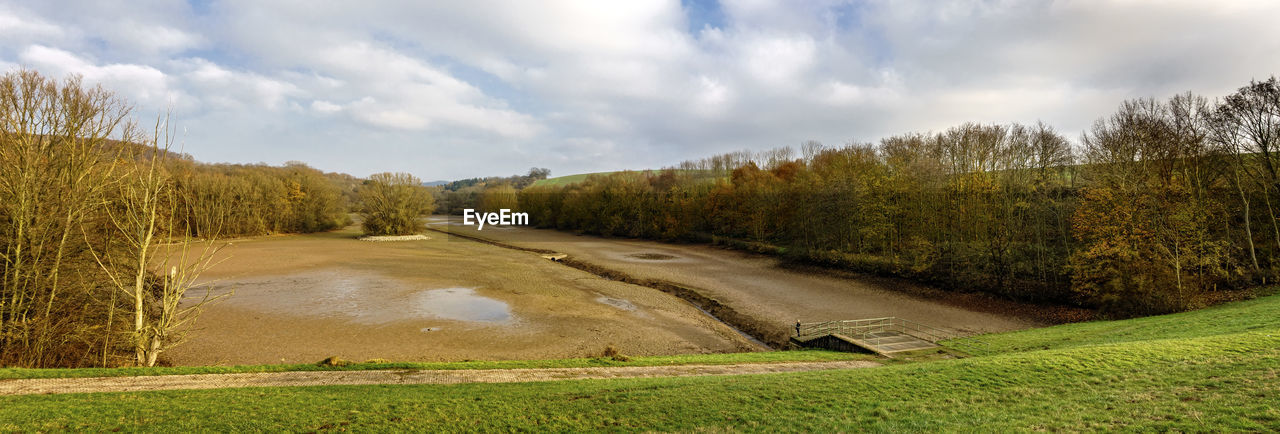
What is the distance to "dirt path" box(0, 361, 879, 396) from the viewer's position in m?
9.91

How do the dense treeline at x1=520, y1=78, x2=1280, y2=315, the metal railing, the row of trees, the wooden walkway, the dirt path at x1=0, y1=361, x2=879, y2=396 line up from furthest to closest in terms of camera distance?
the row of trees, the dense treeline at x1=520, y1=78, x2=1280, y2=315, the metal railing, the wooden walkway, the dirt path at x1=0, y1=361, x2=879, y2=396

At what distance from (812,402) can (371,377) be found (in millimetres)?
10335

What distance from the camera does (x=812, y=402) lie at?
8.71 metres

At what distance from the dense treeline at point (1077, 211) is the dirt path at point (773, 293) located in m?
3.91

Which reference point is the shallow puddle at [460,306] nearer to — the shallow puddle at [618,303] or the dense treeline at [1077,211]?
the shallow puddle at [618,303]

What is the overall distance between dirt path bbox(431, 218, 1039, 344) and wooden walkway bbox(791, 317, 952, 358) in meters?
1.12

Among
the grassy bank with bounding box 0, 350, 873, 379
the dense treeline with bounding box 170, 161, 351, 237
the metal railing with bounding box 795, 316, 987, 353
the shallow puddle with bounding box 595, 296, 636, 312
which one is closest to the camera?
the grassy bank with bounding box 0, 350, 873, 379

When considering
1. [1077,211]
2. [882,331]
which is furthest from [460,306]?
[1077,211]

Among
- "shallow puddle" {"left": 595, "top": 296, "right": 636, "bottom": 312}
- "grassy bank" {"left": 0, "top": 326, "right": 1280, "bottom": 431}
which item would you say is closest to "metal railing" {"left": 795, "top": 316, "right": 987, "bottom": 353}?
"grassy bank" {"left": 0, "top": 326, "right": 1280, "bottom": 431}

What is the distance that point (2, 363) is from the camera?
11.8m

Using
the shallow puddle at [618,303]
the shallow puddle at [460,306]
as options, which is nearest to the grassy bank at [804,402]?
the shallow puddle at [460,306]

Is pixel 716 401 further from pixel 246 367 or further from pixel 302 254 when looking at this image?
pixel 302 254

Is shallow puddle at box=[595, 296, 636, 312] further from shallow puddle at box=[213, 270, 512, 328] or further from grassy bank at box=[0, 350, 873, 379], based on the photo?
grassy bank at box=[0, 350, 873, 379]

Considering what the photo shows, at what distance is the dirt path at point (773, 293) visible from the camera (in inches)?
917
